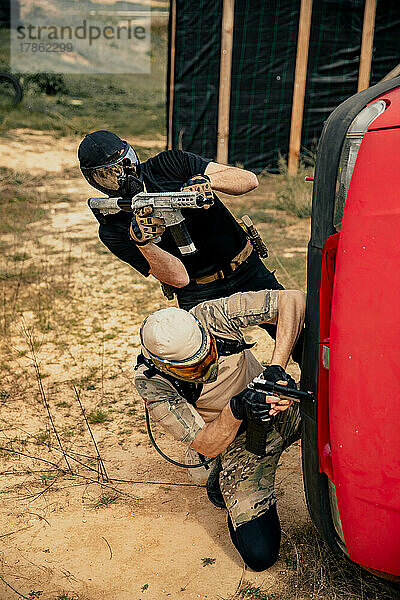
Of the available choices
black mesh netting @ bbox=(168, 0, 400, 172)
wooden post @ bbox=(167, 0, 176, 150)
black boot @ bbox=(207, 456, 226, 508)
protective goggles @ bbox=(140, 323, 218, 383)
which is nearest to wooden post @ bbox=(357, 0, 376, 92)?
black mesh netting @ bbox=(168, 0, 400, 172)

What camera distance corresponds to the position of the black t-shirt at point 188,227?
4016 millimetres

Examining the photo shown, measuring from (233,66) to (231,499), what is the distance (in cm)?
891

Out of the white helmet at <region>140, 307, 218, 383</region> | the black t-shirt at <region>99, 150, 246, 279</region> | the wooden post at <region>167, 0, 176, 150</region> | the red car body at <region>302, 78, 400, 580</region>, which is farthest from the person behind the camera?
the wooden post at <region>167, 0, 176, 150</region>

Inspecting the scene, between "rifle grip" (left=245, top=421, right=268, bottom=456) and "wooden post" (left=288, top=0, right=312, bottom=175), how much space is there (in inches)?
349

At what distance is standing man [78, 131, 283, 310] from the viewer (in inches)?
147

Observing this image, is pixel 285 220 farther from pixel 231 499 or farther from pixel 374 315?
pixel 374 315

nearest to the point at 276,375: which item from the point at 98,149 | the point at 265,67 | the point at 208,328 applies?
the point at 208,328

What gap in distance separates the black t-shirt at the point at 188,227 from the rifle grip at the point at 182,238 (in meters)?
0.22

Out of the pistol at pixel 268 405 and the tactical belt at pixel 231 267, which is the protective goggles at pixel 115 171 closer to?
the tactical belt at pixel 231 267

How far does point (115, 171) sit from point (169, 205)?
0.38m

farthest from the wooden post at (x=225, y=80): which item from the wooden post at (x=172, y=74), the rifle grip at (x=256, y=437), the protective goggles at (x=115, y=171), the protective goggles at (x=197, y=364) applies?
the rifle grip at (x=256, y=437)

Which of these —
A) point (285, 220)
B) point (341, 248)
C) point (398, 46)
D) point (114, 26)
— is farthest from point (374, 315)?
point (114, 26)

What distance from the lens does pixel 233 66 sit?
10969mm

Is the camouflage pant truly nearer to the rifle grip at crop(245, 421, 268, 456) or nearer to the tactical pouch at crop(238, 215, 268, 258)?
the rifle grip at crop(245, 421, 268, 456)
